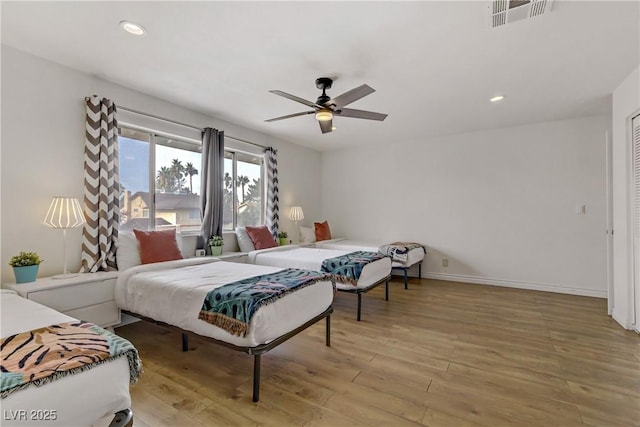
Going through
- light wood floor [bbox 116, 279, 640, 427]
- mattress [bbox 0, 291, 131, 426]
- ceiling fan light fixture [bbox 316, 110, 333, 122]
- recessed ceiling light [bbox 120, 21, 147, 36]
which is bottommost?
light wood floor [bbox 116, 279, 640, 427]

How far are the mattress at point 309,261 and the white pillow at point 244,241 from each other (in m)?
0.26

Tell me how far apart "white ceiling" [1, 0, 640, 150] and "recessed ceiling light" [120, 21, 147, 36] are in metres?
0.05

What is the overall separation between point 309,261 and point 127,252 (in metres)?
2.10

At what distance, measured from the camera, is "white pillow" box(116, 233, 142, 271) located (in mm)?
3105

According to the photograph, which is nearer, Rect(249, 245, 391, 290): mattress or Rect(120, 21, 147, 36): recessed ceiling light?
Rect(120, 21, 147, 36): recessed ceiling light

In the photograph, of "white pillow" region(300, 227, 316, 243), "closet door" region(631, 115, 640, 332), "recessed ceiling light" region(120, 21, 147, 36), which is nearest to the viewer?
"recessed ceiling light" region(120, 21, 147, 36)

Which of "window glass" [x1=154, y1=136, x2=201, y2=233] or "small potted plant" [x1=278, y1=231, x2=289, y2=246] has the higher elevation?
"window glass" [x1=154, y1=136, x2=201, y2=233]

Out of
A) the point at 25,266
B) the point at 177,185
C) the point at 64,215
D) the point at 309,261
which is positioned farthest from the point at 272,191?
the point at 25,266

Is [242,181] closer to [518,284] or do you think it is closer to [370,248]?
[370,248]

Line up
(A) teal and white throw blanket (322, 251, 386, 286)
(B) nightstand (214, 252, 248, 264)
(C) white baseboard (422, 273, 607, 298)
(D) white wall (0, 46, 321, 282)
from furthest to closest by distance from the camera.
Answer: (C) white baseboard (422, 273, 607, 298) < (B) nightstand (214, 252, 248, 264) < (A) teal and white throw blanket (322, 251, 386, 286) < (D) white wall (0, 46, 321, 282)

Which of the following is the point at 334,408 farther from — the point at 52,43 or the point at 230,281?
the point at 52,43

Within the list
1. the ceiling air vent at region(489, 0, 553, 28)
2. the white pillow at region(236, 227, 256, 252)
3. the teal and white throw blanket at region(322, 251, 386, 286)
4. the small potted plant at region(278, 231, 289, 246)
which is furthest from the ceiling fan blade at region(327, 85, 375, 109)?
the small potted plant at region(278, 231, 289, 246)

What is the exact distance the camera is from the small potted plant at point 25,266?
2422 mm

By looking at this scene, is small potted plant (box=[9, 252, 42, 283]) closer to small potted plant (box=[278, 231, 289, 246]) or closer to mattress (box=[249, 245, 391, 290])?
mattress (box=[249, 245, 391, 290])
